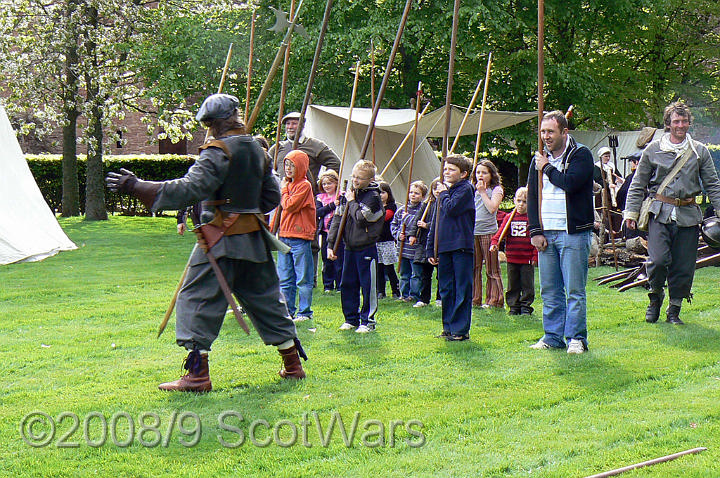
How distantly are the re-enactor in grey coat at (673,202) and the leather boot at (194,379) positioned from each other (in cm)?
420

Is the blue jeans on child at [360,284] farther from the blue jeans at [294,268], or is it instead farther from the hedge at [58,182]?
the hedge at [58,182]

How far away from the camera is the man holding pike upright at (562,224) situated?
6.69 metres

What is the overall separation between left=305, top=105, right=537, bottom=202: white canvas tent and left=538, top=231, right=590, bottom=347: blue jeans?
283 inches

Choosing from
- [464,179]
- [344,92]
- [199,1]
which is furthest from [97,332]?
[199,1]

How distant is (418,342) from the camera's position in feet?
24.2

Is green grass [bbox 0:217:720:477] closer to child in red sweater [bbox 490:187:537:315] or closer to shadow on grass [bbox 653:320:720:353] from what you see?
shadow on grass [bbox 653:320:720:353]

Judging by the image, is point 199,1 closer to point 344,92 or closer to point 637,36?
point 344,92

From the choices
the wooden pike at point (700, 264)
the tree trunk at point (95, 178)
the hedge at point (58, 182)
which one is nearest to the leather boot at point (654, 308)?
the wooden pike at point (700, 264)

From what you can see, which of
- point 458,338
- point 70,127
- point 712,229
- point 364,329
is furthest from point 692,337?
point 70,127

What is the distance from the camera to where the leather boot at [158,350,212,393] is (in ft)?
18.6

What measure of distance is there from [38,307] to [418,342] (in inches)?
170

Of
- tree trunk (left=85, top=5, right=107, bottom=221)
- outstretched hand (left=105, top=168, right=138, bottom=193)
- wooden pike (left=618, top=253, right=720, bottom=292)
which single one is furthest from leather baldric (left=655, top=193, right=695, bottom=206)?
tree trunk (left=85, top=5, right=107, bottom=221)

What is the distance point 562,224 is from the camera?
679cm

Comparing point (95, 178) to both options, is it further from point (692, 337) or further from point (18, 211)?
point (692, 337)
